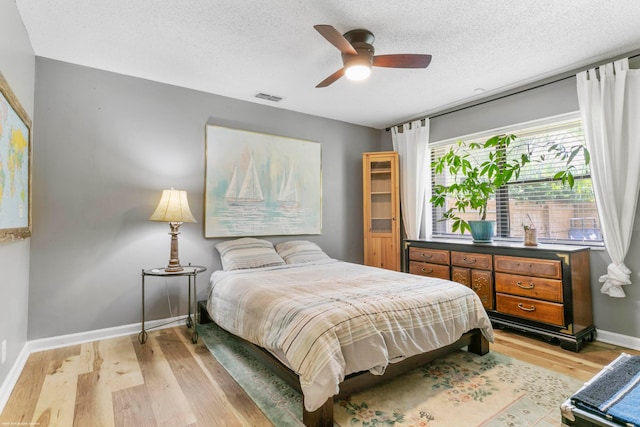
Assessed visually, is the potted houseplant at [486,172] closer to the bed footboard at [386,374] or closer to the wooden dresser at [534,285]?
the wooden dresser at [534,285]

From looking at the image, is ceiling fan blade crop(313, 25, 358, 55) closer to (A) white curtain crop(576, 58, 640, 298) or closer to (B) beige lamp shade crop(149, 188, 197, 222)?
(B) beige lamp shade crop(149, 188, 197, 222)

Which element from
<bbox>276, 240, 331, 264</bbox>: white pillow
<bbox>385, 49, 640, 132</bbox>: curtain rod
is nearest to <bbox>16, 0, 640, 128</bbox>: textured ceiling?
<bbox>385, 49, 640, 132</bbox>: curtain rod

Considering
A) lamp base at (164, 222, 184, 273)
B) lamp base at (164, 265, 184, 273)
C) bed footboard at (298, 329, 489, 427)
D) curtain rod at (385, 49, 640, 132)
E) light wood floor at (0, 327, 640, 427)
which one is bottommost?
light wood floor at (0, 327, 640, 427)

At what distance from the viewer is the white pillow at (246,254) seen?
11.4 feet

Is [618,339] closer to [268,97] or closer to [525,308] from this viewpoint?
[525,308]

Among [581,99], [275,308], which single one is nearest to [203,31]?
[275,308]

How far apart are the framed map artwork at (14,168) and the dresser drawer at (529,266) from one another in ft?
12.9

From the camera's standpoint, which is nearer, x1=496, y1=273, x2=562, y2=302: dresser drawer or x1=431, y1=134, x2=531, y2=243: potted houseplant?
x1=496, y1=273, x2=562, y2=302: dresser drawer

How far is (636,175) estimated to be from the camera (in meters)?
2.72

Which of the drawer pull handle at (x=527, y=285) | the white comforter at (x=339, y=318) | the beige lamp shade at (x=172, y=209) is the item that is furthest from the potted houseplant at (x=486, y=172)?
the beige lamp shade at (x=172, y=209)

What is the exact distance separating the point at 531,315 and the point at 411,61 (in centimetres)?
255

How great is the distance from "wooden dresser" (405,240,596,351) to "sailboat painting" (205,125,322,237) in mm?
2003

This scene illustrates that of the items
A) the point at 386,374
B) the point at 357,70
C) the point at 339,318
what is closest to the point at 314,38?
the point at 357,70

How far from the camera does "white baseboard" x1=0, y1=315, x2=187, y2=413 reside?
6.89 ft
